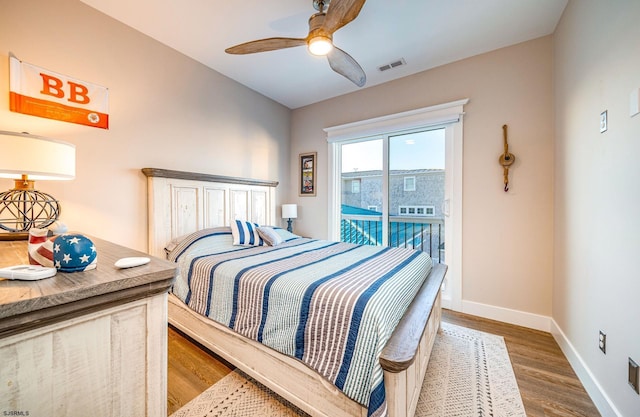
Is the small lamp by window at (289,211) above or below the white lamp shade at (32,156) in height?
below

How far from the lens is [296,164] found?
4.04 meters

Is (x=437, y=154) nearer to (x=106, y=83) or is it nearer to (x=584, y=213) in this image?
(x=584, y=213)

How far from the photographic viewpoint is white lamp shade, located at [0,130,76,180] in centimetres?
127

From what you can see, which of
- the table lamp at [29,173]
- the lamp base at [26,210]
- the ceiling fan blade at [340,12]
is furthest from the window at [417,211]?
the lamp base at [26,210]

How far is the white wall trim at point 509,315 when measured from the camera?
235 centimetres

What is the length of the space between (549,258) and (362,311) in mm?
2265

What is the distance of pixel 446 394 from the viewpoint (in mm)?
1550

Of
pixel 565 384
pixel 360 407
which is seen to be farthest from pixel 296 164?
pixel 565 384

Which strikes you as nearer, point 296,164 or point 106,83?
point 106,83

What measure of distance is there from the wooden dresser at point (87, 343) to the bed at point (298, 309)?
0.70 meters

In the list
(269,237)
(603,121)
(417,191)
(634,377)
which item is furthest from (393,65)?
(634,377)

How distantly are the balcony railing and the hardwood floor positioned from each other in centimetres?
111

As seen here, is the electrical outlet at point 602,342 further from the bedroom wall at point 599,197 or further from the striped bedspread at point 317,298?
the striped bedspread at point 317,298

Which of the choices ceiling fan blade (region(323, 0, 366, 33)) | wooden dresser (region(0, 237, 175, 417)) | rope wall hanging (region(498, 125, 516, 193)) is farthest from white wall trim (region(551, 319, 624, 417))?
ceiling fan blade (region(323, 0, 366, 33))
